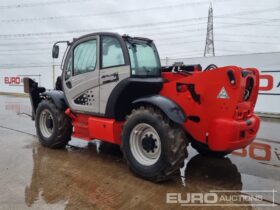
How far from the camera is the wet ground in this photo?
3877 mm

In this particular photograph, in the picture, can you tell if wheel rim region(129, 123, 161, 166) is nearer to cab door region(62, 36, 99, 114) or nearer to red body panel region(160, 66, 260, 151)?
red body panel region(160, 66, 260, 151)

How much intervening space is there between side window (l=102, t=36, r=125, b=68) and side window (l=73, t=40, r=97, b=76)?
279 mm

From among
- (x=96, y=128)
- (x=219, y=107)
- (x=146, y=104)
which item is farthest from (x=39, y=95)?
(x=219, y=107)

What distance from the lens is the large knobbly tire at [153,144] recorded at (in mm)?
4270

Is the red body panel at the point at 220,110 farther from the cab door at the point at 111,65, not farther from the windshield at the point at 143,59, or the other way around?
the cab door at the point at 111,65

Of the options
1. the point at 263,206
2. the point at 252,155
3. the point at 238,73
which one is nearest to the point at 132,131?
the point at 238,73

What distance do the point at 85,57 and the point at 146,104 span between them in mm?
1811

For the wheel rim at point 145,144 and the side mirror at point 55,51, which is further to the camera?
the side mirror at point 55,51

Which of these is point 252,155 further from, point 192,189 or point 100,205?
point 100,205

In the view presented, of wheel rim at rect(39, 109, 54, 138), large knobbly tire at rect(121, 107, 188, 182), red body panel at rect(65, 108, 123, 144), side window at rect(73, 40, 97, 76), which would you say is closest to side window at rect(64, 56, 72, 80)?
side window at rect(73, 40, 97, 76)

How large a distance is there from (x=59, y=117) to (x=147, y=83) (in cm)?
231

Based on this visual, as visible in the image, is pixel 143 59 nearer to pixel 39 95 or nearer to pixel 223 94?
pixel 223 94

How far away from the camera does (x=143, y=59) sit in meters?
5.37

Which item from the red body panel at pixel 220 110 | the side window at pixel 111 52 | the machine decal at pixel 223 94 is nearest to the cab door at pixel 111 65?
the side window at pixel 111 52
